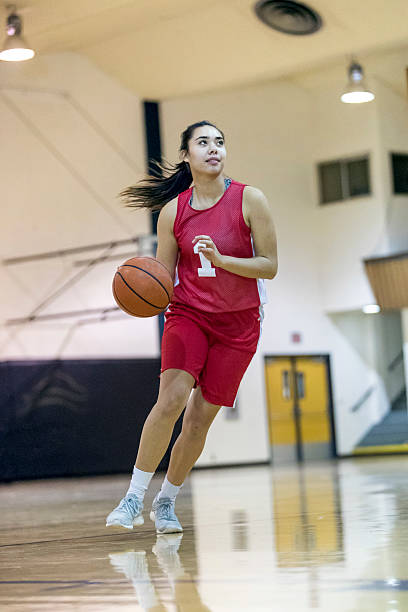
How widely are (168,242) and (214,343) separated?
0.49 m

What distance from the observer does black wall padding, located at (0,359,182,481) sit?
14.5 meters

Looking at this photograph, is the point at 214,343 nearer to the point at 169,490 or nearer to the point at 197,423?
the point at 197,423

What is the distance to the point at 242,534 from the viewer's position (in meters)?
3.90

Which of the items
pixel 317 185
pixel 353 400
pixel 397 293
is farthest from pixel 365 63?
pixel 353 400

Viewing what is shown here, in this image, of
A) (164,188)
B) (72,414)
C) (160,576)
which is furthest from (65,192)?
(160,576)

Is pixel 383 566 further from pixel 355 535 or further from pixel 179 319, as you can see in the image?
pixel 179 319

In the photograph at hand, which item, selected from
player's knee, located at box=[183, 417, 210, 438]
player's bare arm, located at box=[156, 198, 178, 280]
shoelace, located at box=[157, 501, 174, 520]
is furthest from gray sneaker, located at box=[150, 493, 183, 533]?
player's bare arm, located at box=[156, 198, 178, 280]

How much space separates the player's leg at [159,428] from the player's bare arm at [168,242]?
0.51m

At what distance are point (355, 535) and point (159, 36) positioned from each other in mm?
12323

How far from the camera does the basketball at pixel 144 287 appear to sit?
399 cm

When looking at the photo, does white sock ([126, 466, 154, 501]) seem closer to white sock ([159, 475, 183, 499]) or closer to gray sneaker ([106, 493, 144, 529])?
gray sneaker ([106, 493, 144, 529])

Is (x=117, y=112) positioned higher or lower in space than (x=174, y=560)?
higher

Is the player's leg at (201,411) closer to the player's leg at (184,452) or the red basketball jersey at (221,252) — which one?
the player's leg at (184,452)

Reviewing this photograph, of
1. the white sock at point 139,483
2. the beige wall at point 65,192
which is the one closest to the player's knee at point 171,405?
the white sock at point 139,483
